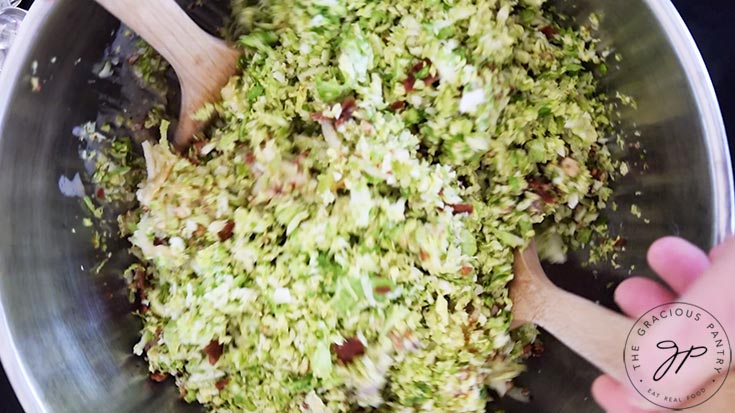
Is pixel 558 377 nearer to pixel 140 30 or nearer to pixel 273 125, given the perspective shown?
pixel 273 125

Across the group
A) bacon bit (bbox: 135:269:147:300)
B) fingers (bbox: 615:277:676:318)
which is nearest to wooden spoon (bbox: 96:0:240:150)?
bacon bit (bbox: 135:269:147:300)

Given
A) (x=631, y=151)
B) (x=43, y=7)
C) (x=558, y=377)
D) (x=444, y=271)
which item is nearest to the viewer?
(x=43, y=7)

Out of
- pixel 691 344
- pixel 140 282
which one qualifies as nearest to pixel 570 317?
pixel 691 344

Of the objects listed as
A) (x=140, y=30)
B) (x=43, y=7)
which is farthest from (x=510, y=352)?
(x=43, y=7)

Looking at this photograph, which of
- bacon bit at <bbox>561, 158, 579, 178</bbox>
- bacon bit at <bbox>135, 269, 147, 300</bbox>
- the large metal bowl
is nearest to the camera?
the large metal bowl

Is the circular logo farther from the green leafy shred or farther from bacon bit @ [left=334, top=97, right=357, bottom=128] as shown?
bacon bit @ [left=334, top=97, right=357, bottom=128]

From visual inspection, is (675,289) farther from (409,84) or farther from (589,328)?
(409,84)

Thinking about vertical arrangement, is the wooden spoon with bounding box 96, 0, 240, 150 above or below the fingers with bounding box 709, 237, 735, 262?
above

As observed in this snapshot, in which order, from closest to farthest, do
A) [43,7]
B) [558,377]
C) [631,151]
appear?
[43,7], [631,151], [558,377]
